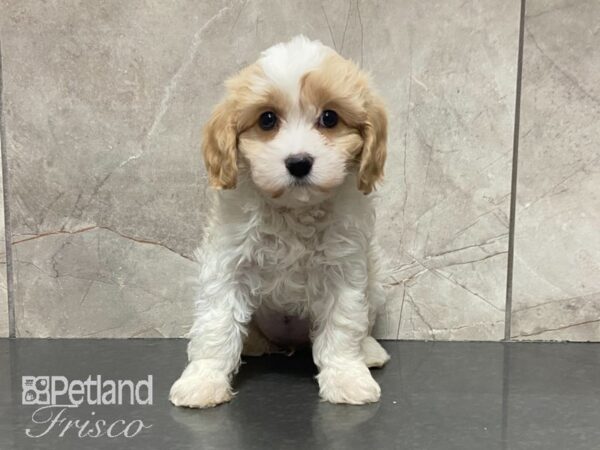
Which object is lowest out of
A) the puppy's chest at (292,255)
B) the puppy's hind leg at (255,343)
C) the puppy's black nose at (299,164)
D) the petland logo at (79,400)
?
the petland logo at (79,400)

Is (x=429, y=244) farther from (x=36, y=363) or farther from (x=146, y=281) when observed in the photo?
(x=36, y=363)

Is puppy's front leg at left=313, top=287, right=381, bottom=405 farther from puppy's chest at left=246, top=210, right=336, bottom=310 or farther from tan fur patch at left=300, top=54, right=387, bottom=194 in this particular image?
tan fur patch at left=300, top=54, right=387, bottom=194

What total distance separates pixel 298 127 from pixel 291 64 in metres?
0.14

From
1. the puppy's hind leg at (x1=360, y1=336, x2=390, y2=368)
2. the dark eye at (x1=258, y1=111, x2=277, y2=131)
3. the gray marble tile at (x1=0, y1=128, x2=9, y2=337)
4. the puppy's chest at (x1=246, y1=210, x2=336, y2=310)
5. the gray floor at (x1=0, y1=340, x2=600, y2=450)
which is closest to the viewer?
the gray floor at (x1=0, y1=340, x2=600, y2=450)

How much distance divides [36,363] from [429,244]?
4.03 feet

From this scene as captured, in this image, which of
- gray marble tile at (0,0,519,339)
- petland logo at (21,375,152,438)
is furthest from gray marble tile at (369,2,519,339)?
petland logo at (21,375,152,438)

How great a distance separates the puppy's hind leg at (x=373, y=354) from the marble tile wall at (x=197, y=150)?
0.67ft

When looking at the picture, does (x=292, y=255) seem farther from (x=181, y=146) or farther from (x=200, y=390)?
(x=181, y=146)

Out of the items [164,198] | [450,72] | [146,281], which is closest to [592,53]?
[450,72]

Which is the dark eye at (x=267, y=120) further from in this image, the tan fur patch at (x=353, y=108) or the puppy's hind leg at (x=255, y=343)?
the puppy's hind leg at (x=255, y=343)

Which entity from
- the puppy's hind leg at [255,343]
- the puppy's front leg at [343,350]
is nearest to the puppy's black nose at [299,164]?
the puppy's front leg at [343,350]

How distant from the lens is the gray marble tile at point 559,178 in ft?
6.28

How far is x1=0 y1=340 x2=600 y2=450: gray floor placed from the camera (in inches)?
55.6

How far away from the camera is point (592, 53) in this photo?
192 cm
